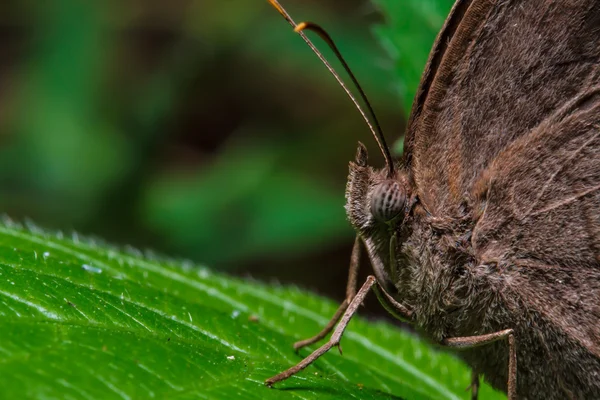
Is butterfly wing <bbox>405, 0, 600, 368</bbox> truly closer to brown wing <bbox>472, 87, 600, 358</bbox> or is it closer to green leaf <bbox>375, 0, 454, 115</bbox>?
brown wing <bbox>472, 87, 600, 358</bbox>

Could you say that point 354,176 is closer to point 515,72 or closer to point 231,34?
point 515,72

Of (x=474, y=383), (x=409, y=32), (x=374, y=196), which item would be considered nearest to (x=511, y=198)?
(x=374, y=196)

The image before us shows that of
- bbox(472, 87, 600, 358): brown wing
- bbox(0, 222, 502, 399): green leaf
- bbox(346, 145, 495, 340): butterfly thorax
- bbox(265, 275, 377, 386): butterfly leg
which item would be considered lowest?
bbox(0, 222, 502, 399): green leaf

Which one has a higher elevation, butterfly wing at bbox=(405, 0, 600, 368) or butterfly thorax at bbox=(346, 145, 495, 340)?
butterfly wing at bbox=(405, 0, 600, 368)

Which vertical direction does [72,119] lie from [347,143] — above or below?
below

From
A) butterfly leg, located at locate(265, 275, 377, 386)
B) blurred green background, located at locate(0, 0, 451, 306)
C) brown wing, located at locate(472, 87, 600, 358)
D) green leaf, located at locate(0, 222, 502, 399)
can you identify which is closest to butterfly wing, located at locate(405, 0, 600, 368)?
brown wing, located at locate(472, 87, 600, 358)

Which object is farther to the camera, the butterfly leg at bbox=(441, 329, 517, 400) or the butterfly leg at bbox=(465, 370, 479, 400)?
the butterfly leg at bbox=(465, 370, 479, 400)

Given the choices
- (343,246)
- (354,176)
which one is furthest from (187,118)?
(354,176)
